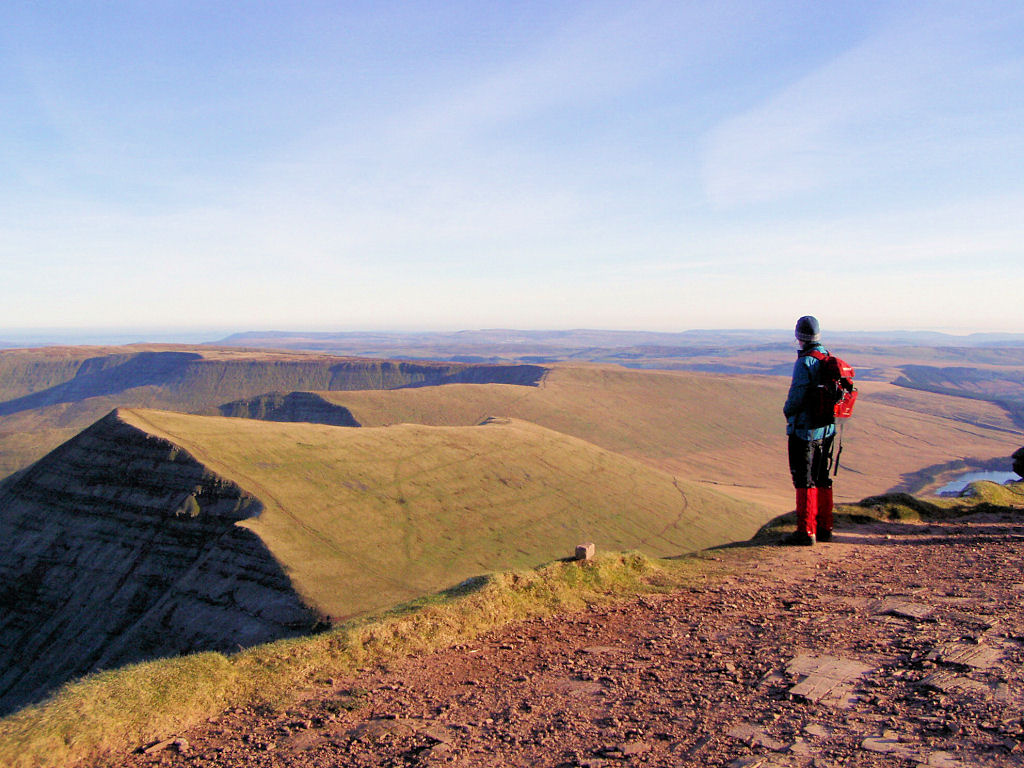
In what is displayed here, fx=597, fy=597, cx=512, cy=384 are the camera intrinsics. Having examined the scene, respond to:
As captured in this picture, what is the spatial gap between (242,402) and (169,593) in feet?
429

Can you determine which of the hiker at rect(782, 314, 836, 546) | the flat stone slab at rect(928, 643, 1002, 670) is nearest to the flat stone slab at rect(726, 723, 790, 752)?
the flat stone slab at rect(928, 643, 1002, 670)

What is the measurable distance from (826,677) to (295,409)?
149 meters

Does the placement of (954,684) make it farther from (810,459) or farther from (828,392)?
(828,392)

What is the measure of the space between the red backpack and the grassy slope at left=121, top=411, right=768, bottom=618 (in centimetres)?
3571

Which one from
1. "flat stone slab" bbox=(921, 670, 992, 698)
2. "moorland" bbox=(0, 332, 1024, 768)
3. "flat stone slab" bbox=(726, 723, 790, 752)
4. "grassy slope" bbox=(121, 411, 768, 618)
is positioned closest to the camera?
"flat stone slab" bbox=(726, 723, 790, 752)

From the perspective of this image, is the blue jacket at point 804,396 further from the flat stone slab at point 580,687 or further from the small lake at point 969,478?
the small lake at point 969,478

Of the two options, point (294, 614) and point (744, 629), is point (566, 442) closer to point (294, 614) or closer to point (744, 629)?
point (294, 614)

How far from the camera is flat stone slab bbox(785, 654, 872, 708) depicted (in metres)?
5.34

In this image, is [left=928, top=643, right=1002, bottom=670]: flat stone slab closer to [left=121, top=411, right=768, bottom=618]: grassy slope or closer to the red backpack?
the red backpack

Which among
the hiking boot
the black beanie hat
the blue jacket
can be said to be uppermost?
the black beanie hat

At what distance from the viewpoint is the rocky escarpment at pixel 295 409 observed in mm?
134000

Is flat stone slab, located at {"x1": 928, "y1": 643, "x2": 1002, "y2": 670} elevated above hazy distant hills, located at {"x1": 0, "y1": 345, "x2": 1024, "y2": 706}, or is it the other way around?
flat stone slab, located at {"x1": 928, "y1": 643, "x2": 1002, "y2": 670}

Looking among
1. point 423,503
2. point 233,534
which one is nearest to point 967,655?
point 233,534

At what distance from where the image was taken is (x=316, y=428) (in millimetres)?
70812
